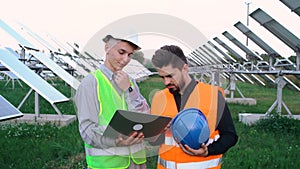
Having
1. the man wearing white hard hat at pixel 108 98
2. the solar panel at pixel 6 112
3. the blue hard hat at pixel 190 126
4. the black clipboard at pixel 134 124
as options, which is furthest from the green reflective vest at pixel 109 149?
the solar panel at pixel 6 112

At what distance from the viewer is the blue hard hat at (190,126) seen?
70.9 inches

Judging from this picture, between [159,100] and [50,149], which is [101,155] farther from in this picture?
[50,149]

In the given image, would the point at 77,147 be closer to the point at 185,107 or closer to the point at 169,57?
the point at 185,107

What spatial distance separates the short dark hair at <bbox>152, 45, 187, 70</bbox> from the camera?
165 centimetres

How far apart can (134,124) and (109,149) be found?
1.15 ft

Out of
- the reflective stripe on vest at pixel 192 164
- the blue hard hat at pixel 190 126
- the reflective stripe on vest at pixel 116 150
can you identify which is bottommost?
the reflective stripe on vest at pixel 192 164

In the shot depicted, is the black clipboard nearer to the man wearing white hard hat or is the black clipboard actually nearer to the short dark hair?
the man wearing white hard hat

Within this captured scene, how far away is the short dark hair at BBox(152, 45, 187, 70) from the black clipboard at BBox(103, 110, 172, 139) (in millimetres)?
236

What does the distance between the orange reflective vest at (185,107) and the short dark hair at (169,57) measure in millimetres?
235

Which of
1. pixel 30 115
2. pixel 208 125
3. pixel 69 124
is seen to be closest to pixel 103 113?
pixel 208 125

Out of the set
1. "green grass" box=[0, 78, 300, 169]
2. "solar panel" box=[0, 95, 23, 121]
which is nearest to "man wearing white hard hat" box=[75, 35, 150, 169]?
"solar panel" box=[0, 95, 23, 121]

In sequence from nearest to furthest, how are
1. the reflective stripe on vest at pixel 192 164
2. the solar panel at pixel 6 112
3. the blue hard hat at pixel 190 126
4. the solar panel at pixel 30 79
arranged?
the blue hard hat at pixel 190 126 → the reflective stripe on vest at pixel 192 164 → the solar panel at pixel 6 112 → the solar panel at pixel 30 79

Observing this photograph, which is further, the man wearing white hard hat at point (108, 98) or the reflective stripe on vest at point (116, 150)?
the reflective stripe on vest at point (116, 150)

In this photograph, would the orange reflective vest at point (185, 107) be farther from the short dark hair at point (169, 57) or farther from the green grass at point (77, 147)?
the green grass at point (77, 147)
